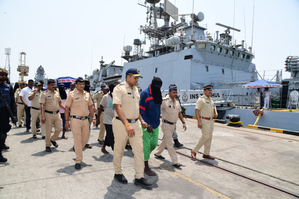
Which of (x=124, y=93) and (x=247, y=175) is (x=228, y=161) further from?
(x=124, y=93)

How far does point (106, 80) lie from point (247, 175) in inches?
1151

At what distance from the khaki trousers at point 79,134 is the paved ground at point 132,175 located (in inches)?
11.1

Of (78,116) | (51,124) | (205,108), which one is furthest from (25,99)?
(205,108)

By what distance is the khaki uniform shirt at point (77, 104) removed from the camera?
394cm

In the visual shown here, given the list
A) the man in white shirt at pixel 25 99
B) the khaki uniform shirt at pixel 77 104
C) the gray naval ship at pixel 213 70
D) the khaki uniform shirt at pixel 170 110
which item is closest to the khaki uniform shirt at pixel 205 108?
the khaki uniform shirt at pixel 170 110

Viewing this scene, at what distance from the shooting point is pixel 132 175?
3.46 m

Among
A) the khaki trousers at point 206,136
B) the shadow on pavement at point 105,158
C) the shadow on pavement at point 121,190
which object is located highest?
the khaki trousers at point 206,136

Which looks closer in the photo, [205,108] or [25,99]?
[205,108]

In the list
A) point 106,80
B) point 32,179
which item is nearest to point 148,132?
point 32,179

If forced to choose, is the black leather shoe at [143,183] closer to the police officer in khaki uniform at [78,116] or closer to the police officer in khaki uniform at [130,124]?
the police officer in khaki uniform at [130,124]

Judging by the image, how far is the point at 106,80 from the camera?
1227 inches

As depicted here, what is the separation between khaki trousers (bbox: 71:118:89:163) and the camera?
376 cm

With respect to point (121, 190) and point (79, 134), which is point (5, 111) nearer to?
point (79, 134)

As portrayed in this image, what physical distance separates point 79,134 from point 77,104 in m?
0.63
